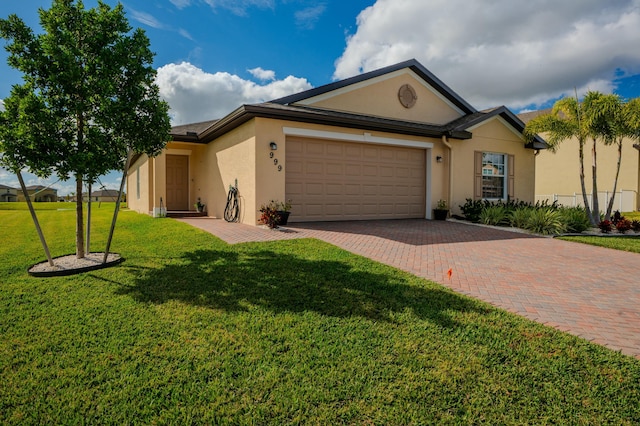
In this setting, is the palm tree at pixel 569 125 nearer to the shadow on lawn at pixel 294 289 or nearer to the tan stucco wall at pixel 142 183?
the shadow on lawn at pixel 294 289

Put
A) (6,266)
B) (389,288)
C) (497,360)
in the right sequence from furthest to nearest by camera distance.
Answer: (6,266) < (389,288) < (497,360)

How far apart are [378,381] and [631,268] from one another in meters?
6.25

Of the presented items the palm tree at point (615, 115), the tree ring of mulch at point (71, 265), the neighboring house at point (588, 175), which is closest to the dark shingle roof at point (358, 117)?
the palm tree at point (615, 115)

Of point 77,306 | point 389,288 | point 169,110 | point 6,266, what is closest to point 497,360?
point 389,288

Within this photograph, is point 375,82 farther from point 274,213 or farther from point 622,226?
point 622,226

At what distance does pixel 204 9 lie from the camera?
30.6ft

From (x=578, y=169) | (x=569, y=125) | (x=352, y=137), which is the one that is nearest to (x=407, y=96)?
(x=352, y=137)

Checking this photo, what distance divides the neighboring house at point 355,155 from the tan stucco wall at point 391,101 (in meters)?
0.04

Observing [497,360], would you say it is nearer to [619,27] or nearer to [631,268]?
[631,268]

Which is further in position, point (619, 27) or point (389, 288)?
point (619, 27)

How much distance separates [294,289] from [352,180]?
7409 mm

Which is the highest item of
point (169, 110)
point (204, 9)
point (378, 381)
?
point (204, 9)

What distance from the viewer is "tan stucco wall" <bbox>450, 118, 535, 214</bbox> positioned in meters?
12.9

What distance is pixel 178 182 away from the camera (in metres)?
15.2
